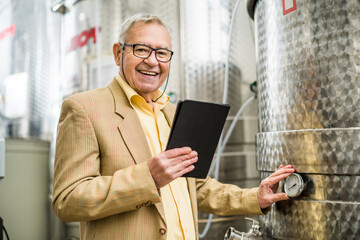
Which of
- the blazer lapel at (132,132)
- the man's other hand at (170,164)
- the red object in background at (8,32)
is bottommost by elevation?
the man's other hand at (170,164)

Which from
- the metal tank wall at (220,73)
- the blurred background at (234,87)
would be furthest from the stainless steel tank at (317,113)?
the metal tank wall at (220,73)

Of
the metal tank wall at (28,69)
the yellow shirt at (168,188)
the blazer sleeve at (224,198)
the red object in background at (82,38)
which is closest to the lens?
the yellow shirt at (168,188)

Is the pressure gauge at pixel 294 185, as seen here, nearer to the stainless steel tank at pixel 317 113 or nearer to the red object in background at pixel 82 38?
the stainless steel tank at pixel 317 113

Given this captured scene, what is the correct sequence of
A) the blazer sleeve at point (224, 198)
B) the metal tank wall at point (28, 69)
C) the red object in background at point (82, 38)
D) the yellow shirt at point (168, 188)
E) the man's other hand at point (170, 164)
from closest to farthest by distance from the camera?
the man's other hand at point (170, 164) < the yellow shirt at point (168, 188) < the blazer sleeve at point (224, 198) < the red object in background at point (82, 38) < the metal tank wall at point (28, 69)

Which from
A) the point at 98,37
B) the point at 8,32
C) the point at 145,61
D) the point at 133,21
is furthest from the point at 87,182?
the point at 8,32

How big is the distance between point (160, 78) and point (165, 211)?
0.47m

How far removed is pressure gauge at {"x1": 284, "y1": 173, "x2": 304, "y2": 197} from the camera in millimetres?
1149

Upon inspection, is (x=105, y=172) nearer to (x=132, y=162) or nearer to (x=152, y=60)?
(x=132, y=162)

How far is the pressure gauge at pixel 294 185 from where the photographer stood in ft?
3.77

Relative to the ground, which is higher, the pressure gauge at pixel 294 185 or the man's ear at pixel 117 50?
the man's ear at pixel 117 50

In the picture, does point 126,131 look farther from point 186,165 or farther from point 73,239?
point 73,239

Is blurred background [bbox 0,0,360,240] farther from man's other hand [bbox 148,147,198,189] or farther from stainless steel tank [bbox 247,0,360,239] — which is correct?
man's other hand [bbox 148,147,198,189]

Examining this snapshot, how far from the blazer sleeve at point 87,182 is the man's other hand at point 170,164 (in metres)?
0.02

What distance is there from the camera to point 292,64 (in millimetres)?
1212
